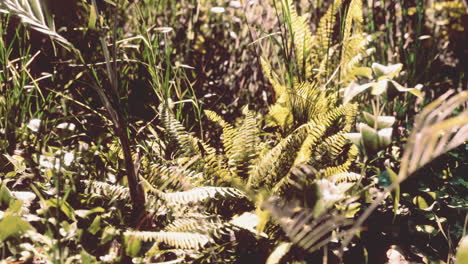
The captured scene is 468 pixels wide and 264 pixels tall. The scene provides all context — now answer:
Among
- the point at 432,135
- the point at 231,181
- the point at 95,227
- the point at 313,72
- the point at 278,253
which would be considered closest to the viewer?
the point at 432,135

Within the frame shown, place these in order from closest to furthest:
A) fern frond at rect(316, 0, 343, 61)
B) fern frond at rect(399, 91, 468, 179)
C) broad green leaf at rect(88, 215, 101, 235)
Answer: fern frond at rect(399, 91, 468, 179) → broad green leaf at rect(88, 215, 101, 235) → fern frond at rect(316, 0, 343, 61)

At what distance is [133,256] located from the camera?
1.02 metres

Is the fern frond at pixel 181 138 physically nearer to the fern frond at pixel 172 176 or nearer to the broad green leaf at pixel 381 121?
the fern frond at pixel 172 176

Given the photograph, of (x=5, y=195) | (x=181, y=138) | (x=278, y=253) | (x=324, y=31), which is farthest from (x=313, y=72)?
(x=5, y=195)

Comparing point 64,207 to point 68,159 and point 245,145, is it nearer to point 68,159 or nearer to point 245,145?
point 68,159

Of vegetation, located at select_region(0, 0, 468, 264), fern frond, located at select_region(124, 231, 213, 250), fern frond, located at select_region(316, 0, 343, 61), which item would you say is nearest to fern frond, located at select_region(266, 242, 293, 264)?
vegetation, located at select_region(0, 0, 468, 264)

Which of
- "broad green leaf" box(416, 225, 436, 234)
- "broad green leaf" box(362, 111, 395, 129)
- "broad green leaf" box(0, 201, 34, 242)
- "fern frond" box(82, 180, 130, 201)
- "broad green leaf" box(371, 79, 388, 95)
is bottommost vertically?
"broad green leaf" box(416, 225, 436, 234)

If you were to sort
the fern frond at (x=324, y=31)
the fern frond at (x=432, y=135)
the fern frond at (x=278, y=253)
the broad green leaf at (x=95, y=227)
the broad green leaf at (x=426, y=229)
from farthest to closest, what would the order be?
the fern frond at (x=324, y=31) < the broad green leaf at (x=426, y=229) < the broad green leaf at (x=95, y=227) < the fern frond at (x=278, y=253) < the fern frond at (x=432, y=135)

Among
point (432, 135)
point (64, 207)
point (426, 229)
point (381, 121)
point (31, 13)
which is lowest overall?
point (426, 229)

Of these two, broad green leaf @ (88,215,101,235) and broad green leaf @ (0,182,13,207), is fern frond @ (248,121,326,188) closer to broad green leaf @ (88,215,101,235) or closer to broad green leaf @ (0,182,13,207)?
broad green leaf @ (88,215,101,235)

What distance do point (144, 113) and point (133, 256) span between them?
0.82 meters

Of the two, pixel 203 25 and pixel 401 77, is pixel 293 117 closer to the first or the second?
pixel 401 77

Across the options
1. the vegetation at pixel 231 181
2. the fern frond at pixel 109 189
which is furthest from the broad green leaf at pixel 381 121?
the fern frond at pixel 109 189

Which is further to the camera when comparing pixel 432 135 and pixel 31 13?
pixel 31 13
